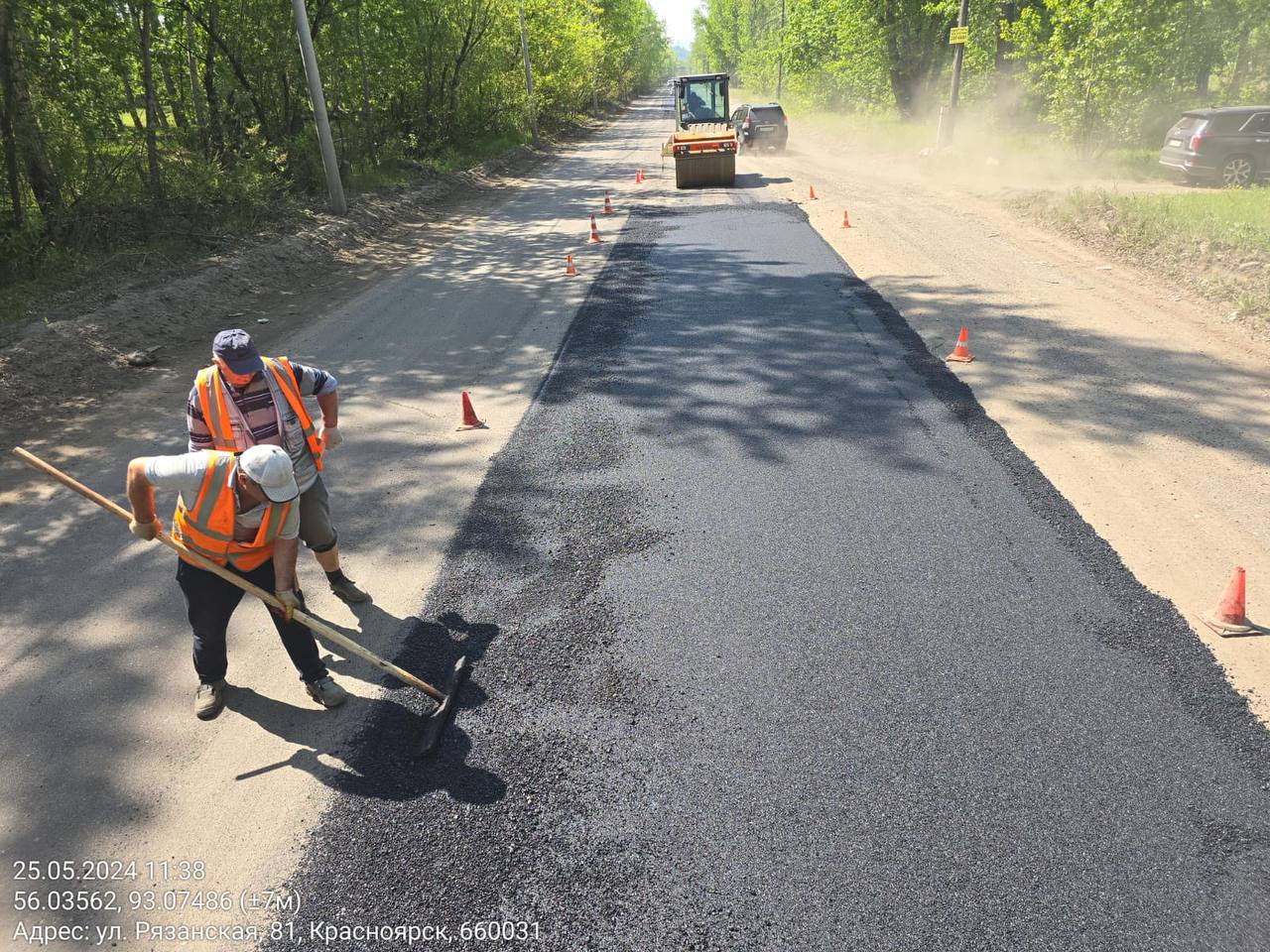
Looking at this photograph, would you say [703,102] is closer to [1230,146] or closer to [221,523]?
[1230,146]

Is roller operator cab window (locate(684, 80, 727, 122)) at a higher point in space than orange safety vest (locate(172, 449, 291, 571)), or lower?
higher

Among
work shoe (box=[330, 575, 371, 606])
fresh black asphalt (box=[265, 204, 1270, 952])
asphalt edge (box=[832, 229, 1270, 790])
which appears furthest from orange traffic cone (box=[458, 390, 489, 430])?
asphalt edge (box=[832, 229, 1270, 790])

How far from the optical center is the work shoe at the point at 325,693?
3758 mm

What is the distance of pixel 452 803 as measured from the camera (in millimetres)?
3172

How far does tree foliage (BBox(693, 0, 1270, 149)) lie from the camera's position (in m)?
18.0

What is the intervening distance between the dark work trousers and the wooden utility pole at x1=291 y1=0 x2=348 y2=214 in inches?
522

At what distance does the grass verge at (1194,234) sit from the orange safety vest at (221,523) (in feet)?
32.5

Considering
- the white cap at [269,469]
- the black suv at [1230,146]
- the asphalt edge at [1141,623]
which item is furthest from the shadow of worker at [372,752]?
the black suv at [1230,146]

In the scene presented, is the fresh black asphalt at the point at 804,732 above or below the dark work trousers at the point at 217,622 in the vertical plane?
below

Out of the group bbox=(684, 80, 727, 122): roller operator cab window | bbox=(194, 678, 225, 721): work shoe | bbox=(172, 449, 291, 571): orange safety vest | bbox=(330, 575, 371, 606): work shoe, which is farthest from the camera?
bbox=(684, 80, 727, 122): roller operator cab window

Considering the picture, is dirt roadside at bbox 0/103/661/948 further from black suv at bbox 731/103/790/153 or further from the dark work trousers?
black suv at bbox 731/103/790/153

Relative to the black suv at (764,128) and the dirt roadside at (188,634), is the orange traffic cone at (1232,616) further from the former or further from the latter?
the black suv at (764,128)

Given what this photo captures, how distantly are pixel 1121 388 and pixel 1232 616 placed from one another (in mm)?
3669

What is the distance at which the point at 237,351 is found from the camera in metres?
3.40
